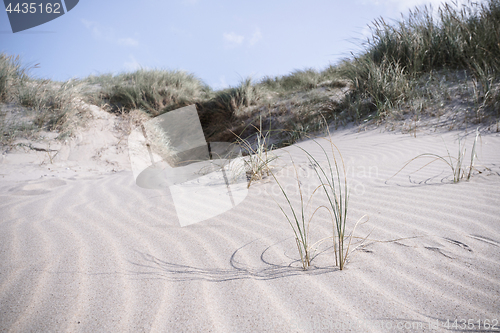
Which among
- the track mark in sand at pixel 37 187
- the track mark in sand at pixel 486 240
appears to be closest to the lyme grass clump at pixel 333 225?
the track mark in sand at pixel 486 240

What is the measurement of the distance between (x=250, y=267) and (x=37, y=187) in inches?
111

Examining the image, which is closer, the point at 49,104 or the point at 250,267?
the point at 250,267

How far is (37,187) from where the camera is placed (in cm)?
288

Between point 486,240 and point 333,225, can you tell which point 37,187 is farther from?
point 486,240

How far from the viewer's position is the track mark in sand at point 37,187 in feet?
8.85

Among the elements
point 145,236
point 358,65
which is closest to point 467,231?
point 145,236

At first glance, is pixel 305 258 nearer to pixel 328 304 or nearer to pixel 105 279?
pixel 328 304

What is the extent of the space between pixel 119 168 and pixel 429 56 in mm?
6923

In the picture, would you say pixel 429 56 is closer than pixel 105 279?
No

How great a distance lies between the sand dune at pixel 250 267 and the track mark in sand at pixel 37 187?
35 centimetres

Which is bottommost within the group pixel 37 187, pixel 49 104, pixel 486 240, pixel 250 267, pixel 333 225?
pixel 486 240

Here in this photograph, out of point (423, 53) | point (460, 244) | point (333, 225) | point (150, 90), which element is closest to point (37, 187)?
point (333, 225)

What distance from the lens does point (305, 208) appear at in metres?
2.05

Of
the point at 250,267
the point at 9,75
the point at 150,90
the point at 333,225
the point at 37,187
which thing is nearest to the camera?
the point at 333,225
